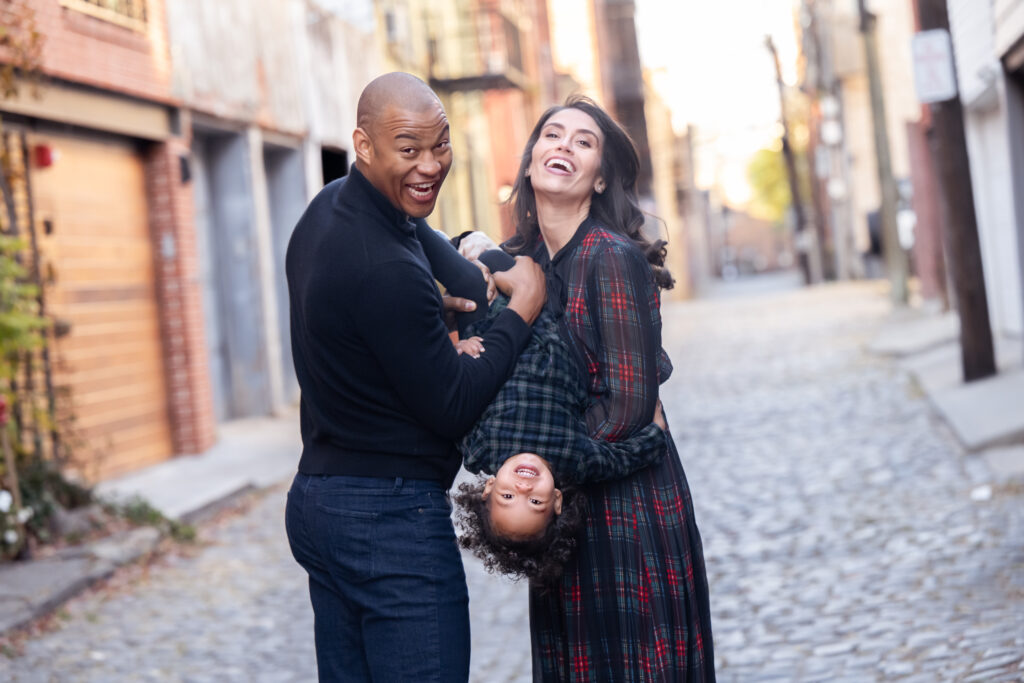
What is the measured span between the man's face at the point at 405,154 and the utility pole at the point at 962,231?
938 cm

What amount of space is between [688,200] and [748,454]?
6074 centimetres

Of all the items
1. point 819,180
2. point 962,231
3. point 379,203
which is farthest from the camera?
point 819,180

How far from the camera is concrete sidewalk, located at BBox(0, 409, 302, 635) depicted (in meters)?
7.04

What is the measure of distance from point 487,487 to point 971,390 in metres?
9.18

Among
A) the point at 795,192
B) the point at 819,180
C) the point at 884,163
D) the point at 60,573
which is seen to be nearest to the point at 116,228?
the point at 60,573

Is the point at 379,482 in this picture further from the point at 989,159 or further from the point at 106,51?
the point at 989,159

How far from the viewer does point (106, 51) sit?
11.2 m

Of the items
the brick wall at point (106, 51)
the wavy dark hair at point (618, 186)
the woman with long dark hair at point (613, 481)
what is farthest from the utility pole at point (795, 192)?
the woman with long dark hair at point (613, 481)

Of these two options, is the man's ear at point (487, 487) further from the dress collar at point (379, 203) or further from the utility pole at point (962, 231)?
the utility pole at point (962, 231)

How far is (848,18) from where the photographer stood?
131 feet

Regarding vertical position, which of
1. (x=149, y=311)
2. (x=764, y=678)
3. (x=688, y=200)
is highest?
(x=688, y=200)

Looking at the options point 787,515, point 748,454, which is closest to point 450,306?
point 787,515

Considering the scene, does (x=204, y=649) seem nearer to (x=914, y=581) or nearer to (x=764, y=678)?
(x=764, y=678)

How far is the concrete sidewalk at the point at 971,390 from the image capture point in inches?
348
